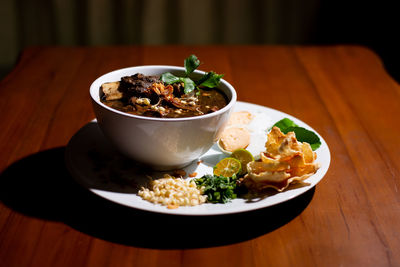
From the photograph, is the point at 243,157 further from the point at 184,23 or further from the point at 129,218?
the point at 184,23

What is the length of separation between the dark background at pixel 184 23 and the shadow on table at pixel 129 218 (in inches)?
143

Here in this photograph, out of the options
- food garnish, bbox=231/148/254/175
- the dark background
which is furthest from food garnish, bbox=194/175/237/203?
the dark background

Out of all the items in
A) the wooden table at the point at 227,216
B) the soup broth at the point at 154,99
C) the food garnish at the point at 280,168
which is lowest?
the wooden table at the point at 227,216

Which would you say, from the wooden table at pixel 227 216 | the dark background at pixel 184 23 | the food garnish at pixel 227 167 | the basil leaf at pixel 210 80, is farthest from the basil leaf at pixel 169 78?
the dark background at pixel 184 23

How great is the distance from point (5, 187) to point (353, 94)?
190cm

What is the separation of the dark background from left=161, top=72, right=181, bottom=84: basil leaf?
331 centimetres

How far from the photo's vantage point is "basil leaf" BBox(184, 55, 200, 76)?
183 cm

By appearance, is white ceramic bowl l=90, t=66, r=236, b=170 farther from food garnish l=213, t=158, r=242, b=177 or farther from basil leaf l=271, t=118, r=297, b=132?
basil leaf l=271, t=118, r=297, b=132

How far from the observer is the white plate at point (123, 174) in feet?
4.54

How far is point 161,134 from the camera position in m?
1.51

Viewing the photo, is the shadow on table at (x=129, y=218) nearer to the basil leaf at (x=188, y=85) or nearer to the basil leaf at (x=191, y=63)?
the basil leaf at (x=188, y=85)

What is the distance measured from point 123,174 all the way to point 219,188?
0.37 metres

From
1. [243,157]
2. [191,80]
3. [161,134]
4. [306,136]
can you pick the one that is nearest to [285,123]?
[306,136]

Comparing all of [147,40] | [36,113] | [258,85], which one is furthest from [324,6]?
[36,113]
